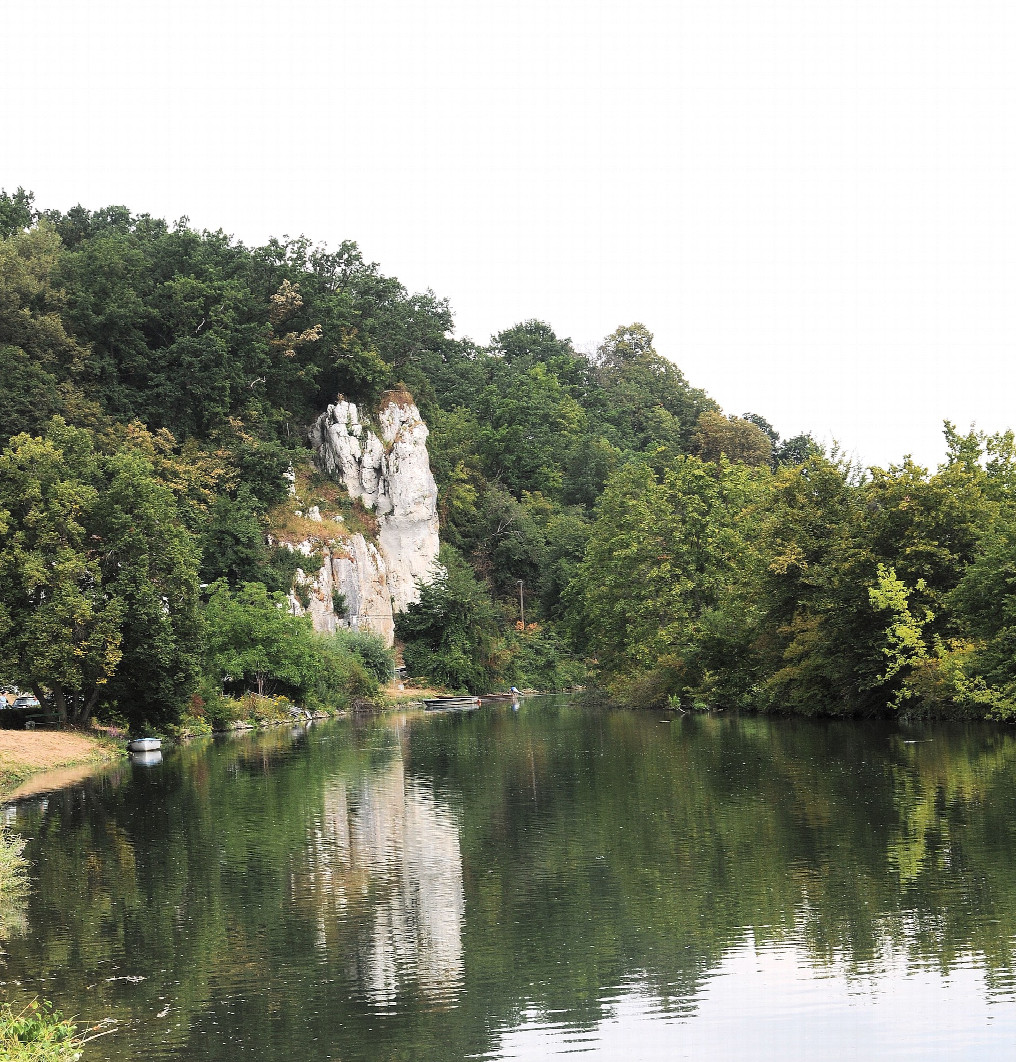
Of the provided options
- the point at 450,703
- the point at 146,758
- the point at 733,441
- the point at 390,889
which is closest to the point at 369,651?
the point at 450,703

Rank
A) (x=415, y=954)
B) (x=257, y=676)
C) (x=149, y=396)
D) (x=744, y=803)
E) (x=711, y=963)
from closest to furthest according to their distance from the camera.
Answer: (x=711, y=963) → (x=415, y=954) → (x=744, y=803) → (x=257, y=676) → (x=149, y=396)

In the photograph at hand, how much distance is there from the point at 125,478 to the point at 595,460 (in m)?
72.0

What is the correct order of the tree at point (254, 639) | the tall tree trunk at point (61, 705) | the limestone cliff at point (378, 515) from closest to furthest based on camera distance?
the tall tree trunk at point (61, 705)
the tree at point (254, 639)
the limestone cliff at point (378, 515)

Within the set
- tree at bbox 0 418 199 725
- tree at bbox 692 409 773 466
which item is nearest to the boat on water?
tree at bbox 0 418 199 725

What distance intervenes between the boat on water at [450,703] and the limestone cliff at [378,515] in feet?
24.8

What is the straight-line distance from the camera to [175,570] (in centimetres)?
4691

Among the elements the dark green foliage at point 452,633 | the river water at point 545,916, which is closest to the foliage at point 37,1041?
the river water at point 545,916

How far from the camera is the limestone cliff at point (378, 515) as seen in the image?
3307 inches

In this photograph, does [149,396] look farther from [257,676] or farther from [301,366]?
[257,676]

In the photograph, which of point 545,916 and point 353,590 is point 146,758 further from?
point 353,590

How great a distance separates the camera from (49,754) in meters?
41.4

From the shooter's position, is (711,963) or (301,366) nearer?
(711,963)

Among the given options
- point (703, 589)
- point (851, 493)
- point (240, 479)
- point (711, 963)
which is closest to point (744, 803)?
point (711, 963)

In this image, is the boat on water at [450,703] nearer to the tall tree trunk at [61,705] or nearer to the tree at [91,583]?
the tree at [91,583]
